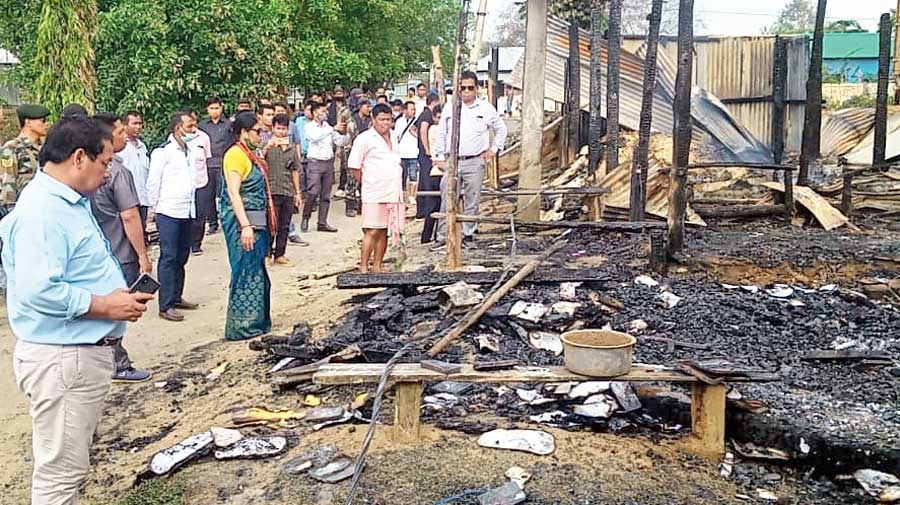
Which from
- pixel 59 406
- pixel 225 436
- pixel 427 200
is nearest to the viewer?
pixel 59 406

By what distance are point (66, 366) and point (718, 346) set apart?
162 inches

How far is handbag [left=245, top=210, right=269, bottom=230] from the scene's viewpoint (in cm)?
654

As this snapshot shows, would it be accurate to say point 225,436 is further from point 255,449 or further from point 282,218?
point 282,218

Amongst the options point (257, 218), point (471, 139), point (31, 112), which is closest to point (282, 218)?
point (471, 139)

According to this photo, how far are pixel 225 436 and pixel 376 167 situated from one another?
3942 millimetres

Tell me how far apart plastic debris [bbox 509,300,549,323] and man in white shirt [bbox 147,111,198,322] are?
2.87m

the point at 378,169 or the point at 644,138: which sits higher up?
the point at 644,138

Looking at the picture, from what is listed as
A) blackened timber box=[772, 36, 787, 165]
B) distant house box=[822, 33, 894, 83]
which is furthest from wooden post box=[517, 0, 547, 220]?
distant house box=[822, 33, 894, 83]

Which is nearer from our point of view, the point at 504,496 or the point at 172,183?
the point at 504,496

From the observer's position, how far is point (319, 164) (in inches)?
467

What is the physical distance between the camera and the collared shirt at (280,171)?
29.3 ft

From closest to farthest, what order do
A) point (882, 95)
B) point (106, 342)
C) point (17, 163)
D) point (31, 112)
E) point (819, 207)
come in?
point (106, 342)
point (31, 112)
point (17, 163)
point (819, 207)
point (882, 95)

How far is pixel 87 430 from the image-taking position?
3271 mm

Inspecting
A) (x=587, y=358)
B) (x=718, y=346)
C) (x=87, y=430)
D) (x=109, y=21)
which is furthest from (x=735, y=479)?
(x=109, y=21)
